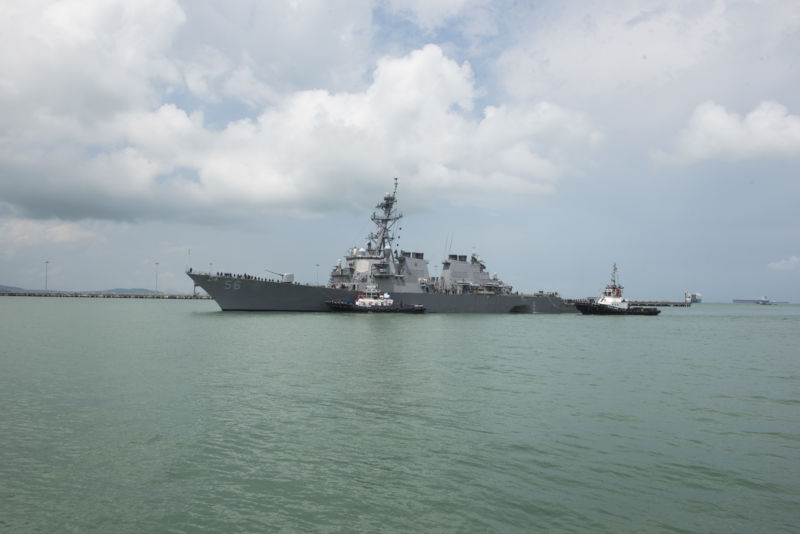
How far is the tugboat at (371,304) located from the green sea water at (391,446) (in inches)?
1373

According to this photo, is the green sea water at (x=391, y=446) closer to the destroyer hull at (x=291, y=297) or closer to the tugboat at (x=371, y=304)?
the destroyer hull at (x=291, y=297)

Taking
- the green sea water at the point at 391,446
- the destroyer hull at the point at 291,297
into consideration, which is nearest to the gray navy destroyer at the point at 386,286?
the destroyer hull at the point at 291,297

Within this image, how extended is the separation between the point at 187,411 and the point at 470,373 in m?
11.1

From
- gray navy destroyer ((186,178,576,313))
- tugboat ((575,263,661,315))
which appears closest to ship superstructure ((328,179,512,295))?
gray navy destroyer ((186,178,576,313))

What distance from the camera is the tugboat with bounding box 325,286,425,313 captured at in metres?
57.6

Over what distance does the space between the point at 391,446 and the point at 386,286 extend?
50.8m

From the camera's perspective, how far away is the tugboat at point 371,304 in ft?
189

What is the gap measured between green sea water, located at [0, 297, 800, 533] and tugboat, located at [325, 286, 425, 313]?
34.9m

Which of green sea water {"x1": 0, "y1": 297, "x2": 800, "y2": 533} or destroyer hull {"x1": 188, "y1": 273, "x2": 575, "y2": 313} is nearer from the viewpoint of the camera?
green sea water {"x1": 0, "y1": 297, "x2": 800, "y2": 533}

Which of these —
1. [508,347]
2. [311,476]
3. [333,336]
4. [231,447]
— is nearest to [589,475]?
[311,476]

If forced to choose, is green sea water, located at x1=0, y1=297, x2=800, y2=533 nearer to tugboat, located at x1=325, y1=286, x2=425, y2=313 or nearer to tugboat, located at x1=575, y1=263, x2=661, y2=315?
tugboat, located at x1=325, y1=286, x2=425, y2=313

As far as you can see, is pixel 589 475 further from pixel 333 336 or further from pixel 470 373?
pixel 333 336

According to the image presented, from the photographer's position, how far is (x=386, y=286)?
61625mm

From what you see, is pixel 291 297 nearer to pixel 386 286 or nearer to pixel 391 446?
pixel 386 286
